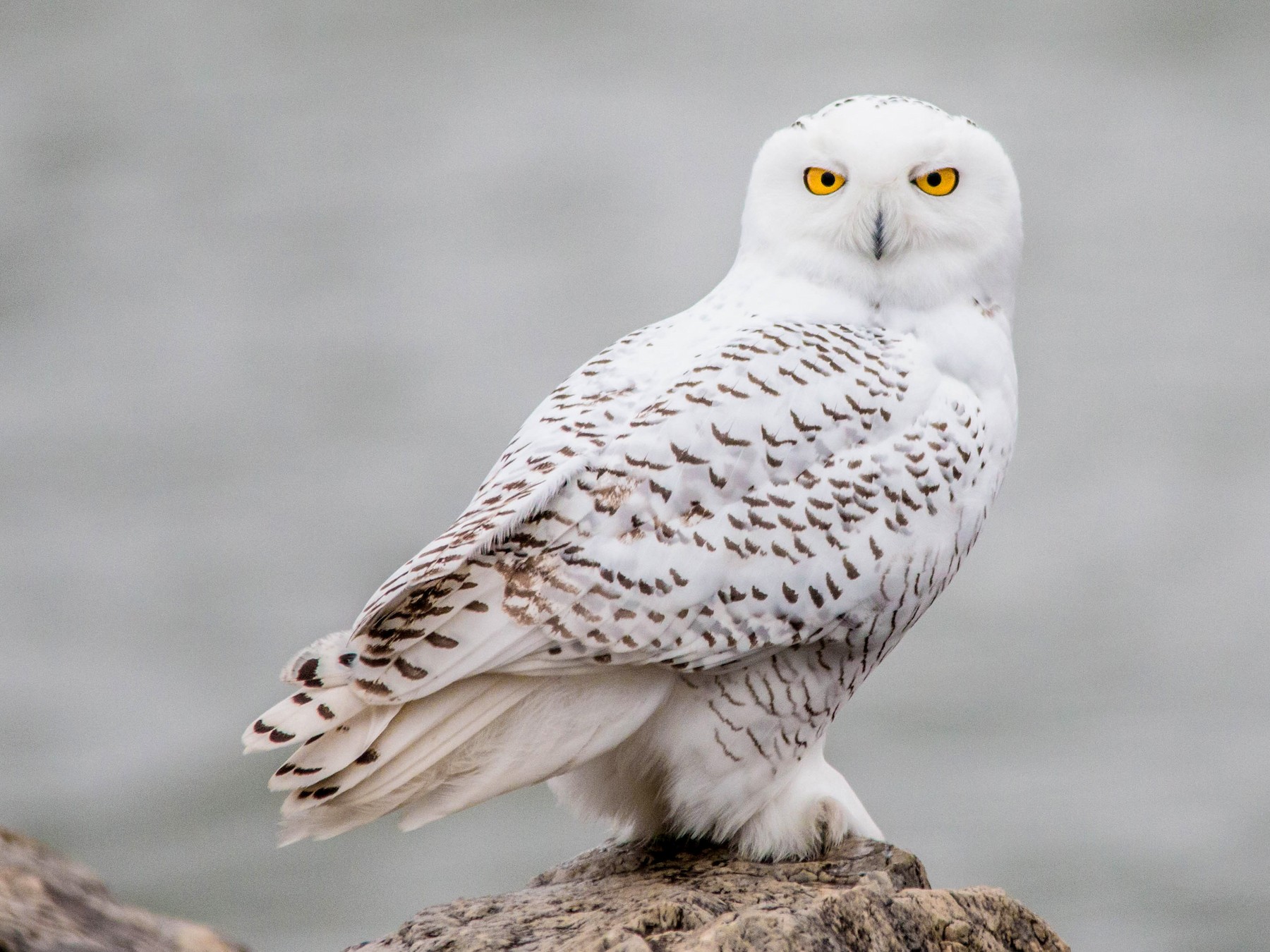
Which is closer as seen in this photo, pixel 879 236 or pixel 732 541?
pixel 732 541

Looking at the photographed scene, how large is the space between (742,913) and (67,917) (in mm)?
863

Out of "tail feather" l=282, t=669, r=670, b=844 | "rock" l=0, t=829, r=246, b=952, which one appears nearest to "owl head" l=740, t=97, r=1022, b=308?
"tail feather" l=282, t=669, r=670, b=844

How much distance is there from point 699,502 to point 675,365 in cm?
28

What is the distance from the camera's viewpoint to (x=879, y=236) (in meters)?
2.51

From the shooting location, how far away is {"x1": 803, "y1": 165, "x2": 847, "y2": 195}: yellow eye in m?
2.54

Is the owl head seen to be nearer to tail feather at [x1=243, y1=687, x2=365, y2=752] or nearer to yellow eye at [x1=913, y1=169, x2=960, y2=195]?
yellow eye at [x1=913, y1=169, x2=960, y2=195]

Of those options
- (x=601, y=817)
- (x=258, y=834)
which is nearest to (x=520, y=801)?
(x=258, y=834)

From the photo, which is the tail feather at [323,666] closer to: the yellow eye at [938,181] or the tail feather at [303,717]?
the tail feather at [303,717]

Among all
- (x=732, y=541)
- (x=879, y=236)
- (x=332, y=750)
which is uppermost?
(x=879, y=236)

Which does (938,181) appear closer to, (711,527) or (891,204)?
(891,204)

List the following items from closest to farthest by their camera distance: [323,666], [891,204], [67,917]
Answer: [67,917], [323,666], [891,204]

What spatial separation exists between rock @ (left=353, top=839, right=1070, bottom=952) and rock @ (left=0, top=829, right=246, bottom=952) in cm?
54

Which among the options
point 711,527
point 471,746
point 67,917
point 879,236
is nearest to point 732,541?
point 711,527

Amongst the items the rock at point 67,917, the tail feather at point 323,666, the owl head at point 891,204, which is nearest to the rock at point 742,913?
the tail feather at point 323,666
